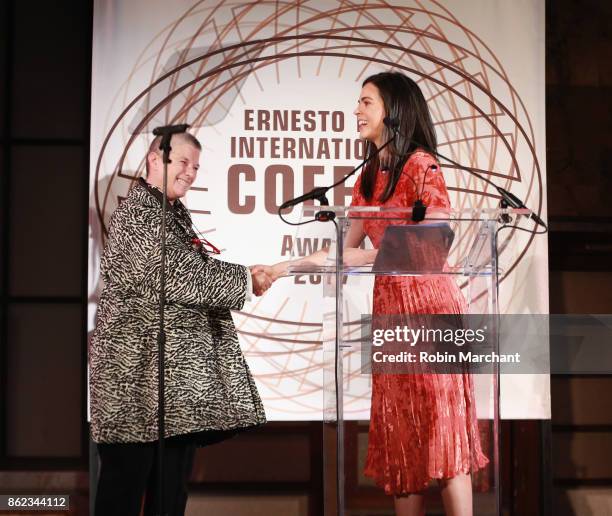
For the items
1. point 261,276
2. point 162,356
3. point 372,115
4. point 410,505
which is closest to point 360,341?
point 410,505

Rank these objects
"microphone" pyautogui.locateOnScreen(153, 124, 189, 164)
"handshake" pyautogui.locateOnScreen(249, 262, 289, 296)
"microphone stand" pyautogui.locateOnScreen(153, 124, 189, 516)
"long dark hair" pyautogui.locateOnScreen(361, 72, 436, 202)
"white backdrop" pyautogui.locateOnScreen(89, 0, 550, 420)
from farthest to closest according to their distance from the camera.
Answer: "white backdrop" pyautogui.locateOnScreen(89, 0, 550, 420) < "handshake" pyautogui.locateOnScreen(249, 262, 289, 296) < "long dark hair" pyautogui.locateOnScreen(361, 72, 436, 202) < "microphone" pyautogui.locateOnScreen(153, 124, 189, 164) < "microphone stand" pyautogui.locateOnScreen(153, 124, 189, 516)

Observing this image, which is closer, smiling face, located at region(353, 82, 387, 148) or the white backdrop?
smiling face, located at region(353, 82, 387, 148)

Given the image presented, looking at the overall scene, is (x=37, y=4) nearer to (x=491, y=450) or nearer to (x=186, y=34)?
(x=186, y=34)

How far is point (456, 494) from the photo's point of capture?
1.98 m

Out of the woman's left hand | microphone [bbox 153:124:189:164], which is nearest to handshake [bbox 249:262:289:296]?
microphone [bbox 153:124:189:164]

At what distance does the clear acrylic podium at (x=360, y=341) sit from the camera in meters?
1.99

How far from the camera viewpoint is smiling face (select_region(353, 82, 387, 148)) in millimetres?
2617

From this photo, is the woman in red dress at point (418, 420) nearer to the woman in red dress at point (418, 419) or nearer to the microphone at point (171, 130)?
the woman in red dress at point (418, 419)

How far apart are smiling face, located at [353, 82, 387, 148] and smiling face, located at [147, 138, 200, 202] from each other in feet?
1.94

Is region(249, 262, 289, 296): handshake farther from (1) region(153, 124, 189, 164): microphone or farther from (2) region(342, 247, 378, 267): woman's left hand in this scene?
(2) region(342, 247, 378, 267): woman's left hand

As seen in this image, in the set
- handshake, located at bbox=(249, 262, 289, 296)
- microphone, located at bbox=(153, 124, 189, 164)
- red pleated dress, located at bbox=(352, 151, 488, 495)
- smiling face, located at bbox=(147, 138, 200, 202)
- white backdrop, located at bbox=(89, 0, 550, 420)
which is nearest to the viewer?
red pleated dress, located at bbox=(352, 151, 488, 495)

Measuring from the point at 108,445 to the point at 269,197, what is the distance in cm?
157

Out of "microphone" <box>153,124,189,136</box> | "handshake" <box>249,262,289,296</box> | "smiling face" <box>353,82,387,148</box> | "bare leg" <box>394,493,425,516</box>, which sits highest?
"smiling face" <box>353,82,387,148</box>

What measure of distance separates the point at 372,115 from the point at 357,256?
2.50ft
